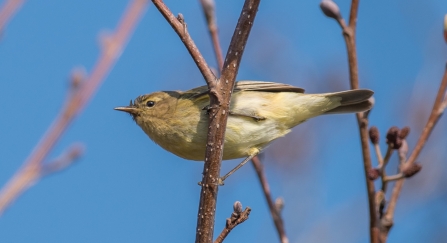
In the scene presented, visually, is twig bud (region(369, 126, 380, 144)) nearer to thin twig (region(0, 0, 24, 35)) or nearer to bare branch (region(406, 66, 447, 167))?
bare branch (region(406, 66, 447, 167))

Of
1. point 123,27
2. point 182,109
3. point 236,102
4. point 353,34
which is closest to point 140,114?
point 182,109

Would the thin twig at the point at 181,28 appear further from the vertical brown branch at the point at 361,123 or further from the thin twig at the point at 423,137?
the thin twig at the point at 423,137

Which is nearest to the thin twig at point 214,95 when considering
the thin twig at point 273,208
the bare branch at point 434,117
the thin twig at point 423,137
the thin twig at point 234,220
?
the thin twig at point 234,220

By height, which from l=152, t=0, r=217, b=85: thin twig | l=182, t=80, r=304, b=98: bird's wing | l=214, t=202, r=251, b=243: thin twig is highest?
l=182, t=80, r=304, b=98: bird's wing

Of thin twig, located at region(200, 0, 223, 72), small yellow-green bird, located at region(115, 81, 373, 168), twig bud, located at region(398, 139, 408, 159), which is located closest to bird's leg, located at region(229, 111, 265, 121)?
small yellow-green bird, located at region(115, 81, 373, 168)

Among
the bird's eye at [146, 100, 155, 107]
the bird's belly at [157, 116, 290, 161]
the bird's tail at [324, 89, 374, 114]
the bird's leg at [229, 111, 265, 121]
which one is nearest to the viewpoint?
the bird's belly at [157, 116, 290, 161]
